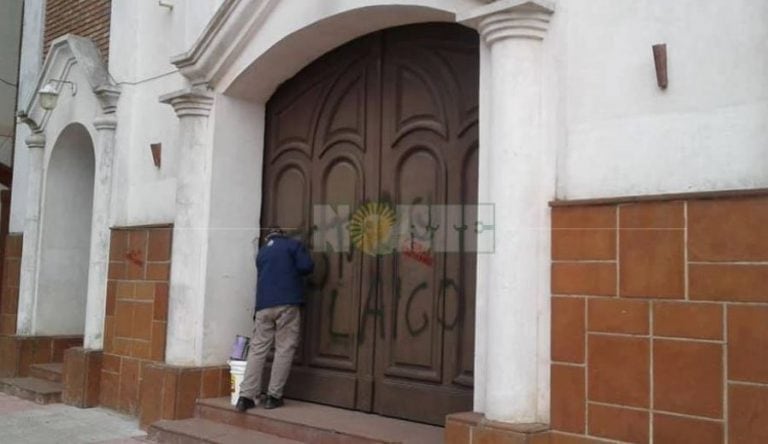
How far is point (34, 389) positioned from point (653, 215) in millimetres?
7214

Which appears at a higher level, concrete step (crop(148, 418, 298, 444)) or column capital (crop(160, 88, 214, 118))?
column capital (crop(160, 88, 214, 118))

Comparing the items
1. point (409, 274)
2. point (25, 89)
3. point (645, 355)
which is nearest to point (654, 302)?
point (645, 355)

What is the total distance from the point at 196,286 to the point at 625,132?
13.2ft

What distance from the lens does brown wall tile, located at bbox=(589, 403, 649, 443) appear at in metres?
4.15

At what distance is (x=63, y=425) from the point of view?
7.57m

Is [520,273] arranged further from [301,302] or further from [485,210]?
[301,302]

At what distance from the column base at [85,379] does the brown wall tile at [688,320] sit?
611 cm

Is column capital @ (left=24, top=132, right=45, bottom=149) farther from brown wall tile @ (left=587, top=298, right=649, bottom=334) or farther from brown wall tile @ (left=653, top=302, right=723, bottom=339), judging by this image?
brown wall tile @ (left=653, top=302, right=723, bottom=339)

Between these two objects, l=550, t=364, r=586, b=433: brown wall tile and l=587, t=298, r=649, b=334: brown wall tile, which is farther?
l=550, t=364, r=586, b=433: brown wall tile

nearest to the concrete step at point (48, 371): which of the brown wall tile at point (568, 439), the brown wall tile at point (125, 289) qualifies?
the brown wall tile at point (125, 289)

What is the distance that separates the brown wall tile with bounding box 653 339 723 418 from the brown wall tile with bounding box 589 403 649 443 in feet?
0.43

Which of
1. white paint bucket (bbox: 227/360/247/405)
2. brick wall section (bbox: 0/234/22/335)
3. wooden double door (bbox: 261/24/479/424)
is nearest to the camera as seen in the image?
wooden double door (bbox: 261/24/479/424)

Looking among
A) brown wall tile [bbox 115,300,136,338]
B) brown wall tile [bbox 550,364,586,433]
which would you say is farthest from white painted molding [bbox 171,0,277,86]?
brown wall tile [bbox 550,364,586,433]

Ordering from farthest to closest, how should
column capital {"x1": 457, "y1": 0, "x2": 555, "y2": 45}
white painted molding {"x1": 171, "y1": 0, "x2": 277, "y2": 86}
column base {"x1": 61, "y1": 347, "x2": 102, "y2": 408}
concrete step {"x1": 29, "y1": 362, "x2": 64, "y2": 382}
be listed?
concrete step {"x1": 29, "y1": 362, "x2": 64, "y2": 382}
column base {"x1": 61, "y1": 347, "x2": 102, "y2": 408}
white painted molding {"x1": 171, "y1": 0, "x2": 277, "y2": 86}
column capital {"x1": 457, "y1": 0, "x2": 555, "y2": 45}
